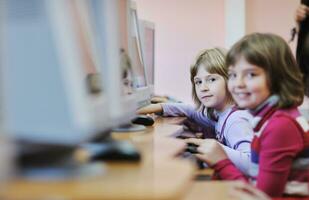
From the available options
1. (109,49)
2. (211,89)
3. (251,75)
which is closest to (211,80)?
(211,89)

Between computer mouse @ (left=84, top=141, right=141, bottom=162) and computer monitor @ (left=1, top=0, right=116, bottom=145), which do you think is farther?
computer mouse @ (left=84, top=141, right=141, bottom=162)

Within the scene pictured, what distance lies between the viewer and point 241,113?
1.94 m

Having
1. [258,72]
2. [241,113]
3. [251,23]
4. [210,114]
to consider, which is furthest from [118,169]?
[251,23]

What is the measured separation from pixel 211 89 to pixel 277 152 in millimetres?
920

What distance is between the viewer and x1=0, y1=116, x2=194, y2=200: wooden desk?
2.54ft

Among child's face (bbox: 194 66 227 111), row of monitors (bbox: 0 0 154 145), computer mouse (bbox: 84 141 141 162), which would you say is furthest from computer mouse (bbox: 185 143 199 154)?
row of monitors (bbox: 0 0 154 145)

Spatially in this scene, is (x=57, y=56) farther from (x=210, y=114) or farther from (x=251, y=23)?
(x=251, y=23)

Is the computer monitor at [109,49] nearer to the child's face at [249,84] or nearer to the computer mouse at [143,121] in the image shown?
the child's face at [249,84]

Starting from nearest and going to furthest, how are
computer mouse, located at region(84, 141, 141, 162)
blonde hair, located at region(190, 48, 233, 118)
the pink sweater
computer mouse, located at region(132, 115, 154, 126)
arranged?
computer mouse, located at region(84, 141, 141, 162), the pink sweater, computer mouse, located at region(132, 115, 154, 126), blonde hair, located at region(190, 48, 233, 118)

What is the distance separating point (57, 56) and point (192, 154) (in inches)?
37.8

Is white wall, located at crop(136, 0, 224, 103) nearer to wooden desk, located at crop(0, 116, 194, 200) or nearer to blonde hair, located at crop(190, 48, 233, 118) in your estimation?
blonde hair, located at crop(190, 48, 233, 118)

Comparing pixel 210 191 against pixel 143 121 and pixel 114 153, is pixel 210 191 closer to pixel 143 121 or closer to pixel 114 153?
pixel 114 153

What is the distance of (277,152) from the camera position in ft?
4.40

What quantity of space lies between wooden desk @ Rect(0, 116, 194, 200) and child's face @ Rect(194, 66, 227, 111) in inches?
49.7
